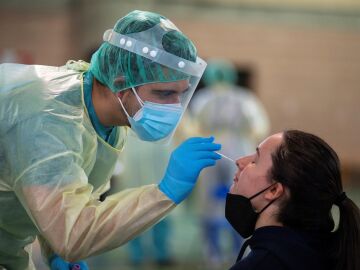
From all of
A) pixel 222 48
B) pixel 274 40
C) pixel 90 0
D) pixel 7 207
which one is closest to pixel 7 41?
pixel 90 0

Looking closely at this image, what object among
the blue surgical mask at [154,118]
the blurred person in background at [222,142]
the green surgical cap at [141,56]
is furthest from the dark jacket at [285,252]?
the blurred person in background at [222,142]

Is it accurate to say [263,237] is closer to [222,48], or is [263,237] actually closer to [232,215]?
[232,215]

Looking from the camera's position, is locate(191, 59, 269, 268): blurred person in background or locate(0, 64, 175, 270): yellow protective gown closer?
locate(0, 64, 175, 270): yellow protective gown

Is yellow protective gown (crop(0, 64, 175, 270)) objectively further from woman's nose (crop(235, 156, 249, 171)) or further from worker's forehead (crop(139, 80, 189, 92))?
woman's nose (crop(235, 156, 249, 171))

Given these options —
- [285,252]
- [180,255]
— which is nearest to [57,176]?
[285,252]

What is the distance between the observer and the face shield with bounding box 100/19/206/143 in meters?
2.83

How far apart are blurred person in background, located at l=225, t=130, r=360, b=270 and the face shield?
389 mm

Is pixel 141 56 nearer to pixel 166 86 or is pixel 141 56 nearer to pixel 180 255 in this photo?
pixel 166 86

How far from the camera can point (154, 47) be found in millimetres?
2832

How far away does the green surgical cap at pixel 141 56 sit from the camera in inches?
112

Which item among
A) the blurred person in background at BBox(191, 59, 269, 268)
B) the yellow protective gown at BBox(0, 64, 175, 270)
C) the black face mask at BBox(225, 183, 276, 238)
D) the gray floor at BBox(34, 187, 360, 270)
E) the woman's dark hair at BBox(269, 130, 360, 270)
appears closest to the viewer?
the yellow protective gown at BBox(0, 64, 175, 270)

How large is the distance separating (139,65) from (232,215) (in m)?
0.61

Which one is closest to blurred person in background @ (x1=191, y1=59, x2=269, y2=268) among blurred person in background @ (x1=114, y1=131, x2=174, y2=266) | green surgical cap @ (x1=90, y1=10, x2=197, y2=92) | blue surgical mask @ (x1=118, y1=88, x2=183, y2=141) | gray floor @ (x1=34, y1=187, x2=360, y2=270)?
gray floor @ (x1=34, y1=187, x2=360, y2=270)

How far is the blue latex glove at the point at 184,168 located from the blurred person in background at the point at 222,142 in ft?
15.9
